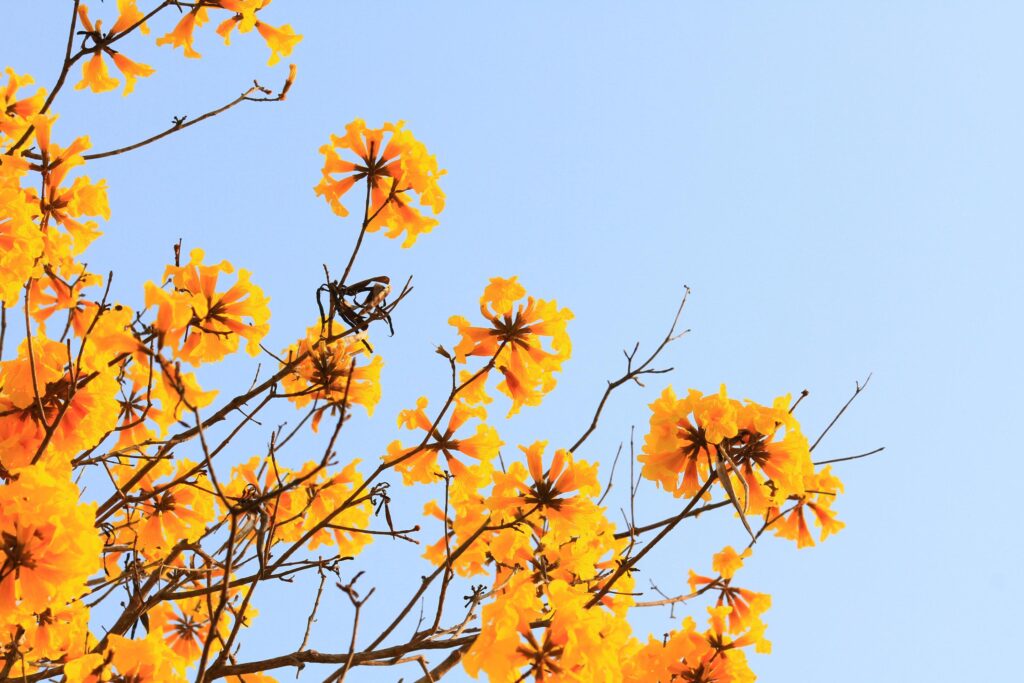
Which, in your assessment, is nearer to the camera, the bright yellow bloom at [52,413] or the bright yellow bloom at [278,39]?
the bright yellow bloom at [52,413]

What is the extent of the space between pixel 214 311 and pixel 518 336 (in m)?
1.28

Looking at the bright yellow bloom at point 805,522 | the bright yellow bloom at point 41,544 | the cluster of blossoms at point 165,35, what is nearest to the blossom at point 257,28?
the cluster of blossoms at point 165,35

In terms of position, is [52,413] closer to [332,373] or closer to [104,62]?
[332,373]

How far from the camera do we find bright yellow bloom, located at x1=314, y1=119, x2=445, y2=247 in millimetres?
3641

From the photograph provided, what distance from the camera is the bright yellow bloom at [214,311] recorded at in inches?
114

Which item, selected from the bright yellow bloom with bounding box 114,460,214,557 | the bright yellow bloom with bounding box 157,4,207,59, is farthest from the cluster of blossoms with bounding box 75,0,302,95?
the bright yellow bloom with bounding box 114,460,214,557

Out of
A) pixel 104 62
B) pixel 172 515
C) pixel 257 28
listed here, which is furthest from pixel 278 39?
pixel 172 515

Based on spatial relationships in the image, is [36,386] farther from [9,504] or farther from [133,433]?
[133,433]

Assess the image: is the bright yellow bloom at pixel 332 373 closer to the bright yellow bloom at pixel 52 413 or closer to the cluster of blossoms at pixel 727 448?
the bright yellow bloom at pixel 52 413

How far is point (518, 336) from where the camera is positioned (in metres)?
3.73

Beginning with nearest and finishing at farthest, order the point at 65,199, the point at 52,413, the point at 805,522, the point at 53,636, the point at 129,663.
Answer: the point at 129,663
the point at 52,413
the point at 53,636
the point at 65,199
the point at 805,522

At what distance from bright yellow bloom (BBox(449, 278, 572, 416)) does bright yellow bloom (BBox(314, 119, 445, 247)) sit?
0.43 meters

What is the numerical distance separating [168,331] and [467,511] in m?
2.15

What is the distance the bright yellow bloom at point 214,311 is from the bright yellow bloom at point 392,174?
0.75 m
